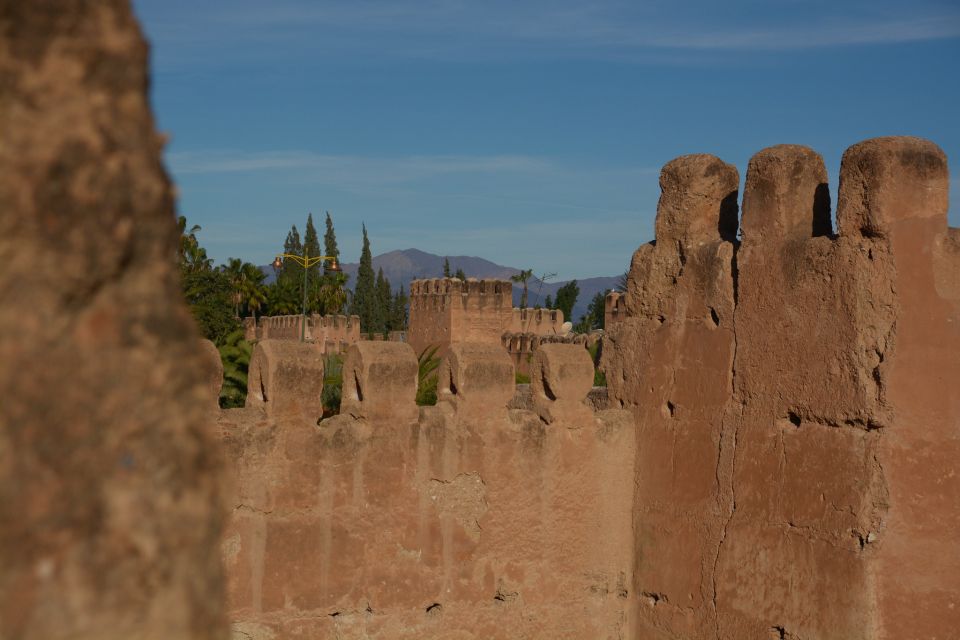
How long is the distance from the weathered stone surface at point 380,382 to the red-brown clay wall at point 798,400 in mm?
1503

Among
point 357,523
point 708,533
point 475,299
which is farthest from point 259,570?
point 475,299

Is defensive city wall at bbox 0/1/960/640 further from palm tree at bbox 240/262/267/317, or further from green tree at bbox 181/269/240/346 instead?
palm tree at bbox 240/262/267/317

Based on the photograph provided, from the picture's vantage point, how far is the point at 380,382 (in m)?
5.59

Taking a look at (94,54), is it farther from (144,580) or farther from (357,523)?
(357,523)

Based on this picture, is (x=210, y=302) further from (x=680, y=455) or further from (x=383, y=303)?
(x=383, y=303)

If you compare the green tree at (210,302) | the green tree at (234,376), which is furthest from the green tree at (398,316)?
the green tree at (234,376)

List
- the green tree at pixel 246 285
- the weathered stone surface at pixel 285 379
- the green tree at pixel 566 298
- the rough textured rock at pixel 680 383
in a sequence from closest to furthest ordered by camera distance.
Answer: the weathered stone surface at pixel 285 379, the rough textured rock at pixel 680 383, the green tree at pixel 246 285, the green tree at pixel 566 298

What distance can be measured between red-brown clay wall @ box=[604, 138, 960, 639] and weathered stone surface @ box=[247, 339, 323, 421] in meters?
2.01

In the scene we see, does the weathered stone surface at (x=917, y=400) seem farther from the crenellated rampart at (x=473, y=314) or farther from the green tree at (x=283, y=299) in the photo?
the green tree at (x=283, y=299)

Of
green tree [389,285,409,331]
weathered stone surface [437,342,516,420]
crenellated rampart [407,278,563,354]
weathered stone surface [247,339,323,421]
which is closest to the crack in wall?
weathered stone surface [437,342,516,420]

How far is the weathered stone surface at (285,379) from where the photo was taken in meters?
5.31

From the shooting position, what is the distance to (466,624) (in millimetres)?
5941

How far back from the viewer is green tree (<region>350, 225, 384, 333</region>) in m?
63.7

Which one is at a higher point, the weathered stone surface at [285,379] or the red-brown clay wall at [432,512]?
the weathered stone surface at [285,379]
